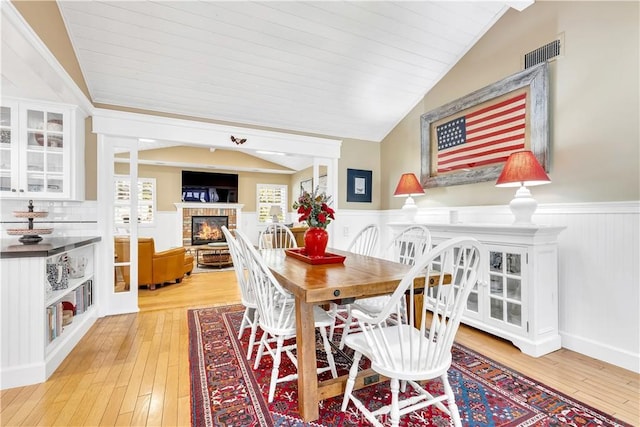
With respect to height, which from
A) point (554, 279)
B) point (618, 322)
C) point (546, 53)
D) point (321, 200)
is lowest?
point (618, 322)

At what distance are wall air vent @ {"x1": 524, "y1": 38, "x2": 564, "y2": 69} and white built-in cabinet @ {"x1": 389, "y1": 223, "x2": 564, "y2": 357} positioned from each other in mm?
1442

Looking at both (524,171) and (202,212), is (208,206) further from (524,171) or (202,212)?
(524,171)

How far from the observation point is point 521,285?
2.31 meters

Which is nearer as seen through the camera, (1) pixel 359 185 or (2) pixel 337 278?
(2) pixel 337 278

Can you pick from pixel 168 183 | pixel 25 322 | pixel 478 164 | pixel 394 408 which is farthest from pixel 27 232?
pixel 168 183

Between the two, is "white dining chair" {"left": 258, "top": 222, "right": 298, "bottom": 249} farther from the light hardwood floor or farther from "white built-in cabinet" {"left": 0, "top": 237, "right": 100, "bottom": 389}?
"white built-in cabinet" {"left": 0, "top": 237, "right": 100, "bottom": 389}

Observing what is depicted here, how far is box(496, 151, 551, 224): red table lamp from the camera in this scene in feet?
7.50

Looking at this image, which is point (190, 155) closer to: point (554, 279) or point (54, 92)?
point (54, 92)

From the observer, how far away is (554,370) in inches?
80.6

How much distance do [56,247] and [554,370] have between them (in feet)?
11.6

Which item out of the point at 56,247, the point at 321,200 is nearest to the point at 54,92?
the point at 56,247

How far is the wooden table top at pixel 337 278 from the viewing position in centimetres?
142

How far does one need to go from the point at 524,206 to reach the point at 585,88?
0.99 meters

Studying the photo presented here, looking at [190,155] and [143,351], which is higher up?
[190,155]
